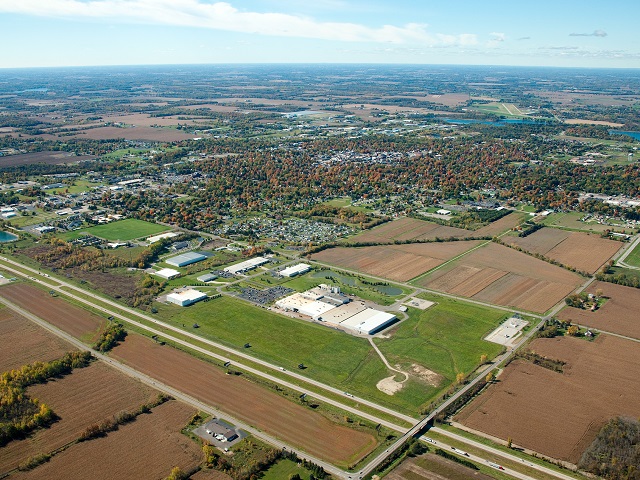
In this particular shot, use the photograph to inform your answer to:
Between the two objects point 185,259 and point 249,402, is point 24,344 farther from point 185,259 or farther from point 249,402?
point 185,259

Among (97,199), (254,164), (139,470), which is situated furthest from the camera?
(254,164)

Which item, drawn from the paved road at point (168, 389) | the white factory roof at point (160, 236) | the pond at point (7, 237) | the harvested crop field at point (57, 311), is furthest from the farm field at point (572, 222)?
the pond at point (7, 237)

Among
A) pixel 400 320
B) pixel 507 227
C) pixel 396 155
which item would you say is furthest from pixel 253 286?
pixel 396 155

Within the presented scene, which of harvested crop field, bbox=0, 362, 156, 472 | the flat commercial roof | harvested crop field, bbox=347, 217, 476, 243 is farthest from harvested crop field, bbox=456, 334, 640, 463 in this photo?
harvested crop field, bbox=347, 217, 476, 243

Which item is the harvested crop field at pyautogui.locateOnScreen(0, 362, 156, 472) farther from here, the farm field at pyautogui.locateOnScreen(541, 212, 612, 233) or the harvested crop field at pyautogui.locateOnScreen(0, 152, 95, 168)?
the harvested crop field at pyautogui.locateOnScreen(0, 152, 95, 168)

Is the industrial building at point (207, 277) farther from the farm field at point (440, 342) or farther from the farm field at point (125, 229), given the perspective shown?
the farm field at point (440, 342)

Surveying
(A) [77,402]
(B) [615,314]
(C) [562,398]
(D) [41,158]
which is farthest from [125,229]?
(D) [41,158]

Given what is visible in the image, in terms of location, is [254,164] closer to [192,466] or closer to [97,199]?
[97,199]
